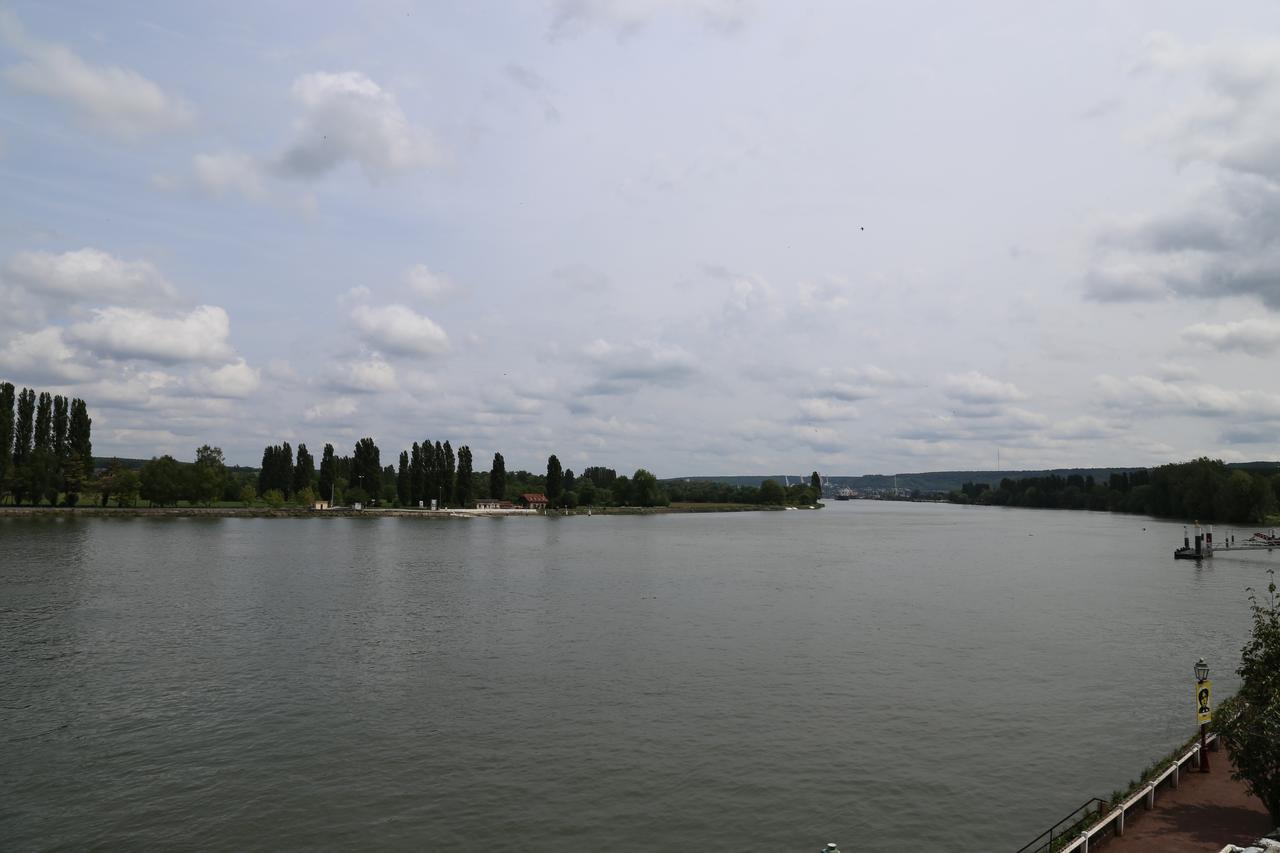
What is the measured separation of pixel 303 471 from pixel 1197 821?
602ft

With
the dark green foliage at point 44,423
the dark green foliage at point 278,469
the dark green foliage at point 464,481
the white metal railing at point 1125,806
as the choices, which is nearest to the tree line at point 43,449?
the dark green foliage at point 44,423

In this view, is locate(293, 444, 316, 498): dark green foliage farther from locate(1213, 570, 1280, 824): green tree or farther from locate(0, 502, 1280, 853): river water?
locate(1213, 570, 1280, 824): green tree

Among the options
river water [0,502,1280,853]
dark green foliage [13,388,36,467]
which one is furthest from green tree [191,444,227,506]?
river water [0,502,1280,853]

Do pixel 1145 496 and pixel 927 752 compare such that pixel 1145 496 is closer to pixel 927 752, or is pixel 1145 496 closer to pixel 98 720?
pixel 927 752

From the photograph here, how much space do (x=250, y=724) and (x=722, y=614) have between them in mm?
26177

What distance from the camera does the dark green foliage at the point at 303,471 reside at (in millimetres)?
177500

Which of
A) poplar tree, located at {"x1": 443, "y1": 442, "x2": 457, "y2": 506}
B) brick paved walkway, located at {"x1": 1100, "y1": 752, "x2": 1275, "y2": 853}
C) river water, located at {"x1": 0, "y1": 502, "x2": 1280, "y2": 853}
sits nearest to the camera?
brick paved walkway, located at {"x1": 1100, "y1": 752, "x2": 1275, "y2": 853}

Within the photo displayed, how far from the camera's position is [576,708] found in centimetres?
2647

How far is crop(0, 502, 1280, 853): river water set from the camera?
18234 millimetres

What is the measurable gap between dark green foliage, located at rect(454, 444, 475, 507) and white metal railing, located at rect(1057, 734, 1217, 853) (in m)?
165

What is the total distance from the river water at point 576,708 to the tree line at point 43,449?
8421 cm

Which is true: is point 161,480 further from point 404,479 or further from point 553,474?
point 553,474

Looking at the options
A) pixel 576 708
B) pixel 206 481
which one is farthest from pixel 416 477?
pixel 576 708

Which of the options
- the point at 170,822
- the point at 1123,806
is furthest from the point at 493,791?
the point at 1123,806
